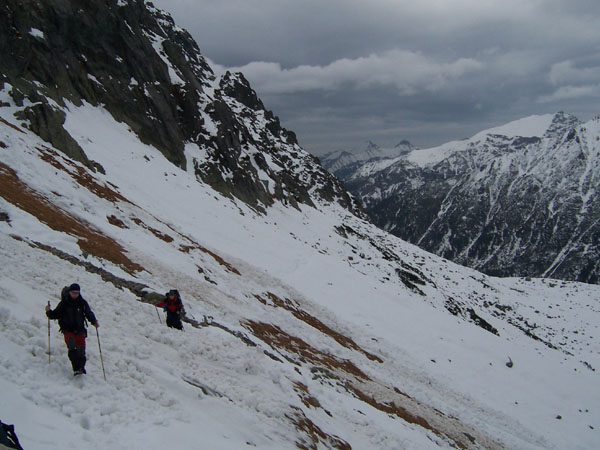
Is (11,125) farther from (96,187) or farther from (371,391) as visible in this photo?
(371,391)

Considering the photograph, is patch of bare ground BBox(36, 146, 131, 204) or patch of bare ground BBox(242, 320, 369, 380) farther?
patch of bare ground BBox(36, 146, 131, 204)

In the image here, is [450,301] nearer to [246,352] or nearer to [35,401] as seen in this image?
[246,352]

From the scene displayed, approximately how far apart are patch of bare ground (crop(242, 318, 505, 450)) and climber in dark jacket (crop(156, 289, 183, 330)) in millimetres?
5342

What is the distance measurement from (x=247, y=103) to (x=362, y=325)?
127m

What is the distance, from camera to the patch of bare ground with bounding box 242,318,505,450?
18.6 m

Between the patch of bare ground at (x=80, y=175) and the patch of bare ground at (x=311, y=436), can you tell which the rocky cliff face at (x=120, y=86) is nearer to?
the patch of bare ground at (x=80, y=175)

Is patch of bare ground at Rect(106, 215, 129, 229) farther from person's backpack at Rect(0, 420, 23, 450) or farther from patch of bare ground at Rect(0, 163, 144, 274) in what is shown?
person's backpack at Rect(0, 420, 23, 450)

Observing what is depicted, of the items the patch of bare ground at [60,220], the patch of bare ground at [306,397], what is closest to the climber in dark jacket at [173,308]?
the patch of bare ground at [306,397]

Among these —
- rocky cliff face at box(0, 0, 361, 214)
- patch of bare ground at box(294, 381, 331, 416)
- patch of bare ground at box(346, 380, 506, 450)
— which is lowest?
patch of bare ground at box(346, 380, 506, 450)

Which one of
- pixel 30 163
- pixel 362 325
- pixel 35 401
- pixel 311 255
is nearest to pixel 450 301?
pixel 311 255

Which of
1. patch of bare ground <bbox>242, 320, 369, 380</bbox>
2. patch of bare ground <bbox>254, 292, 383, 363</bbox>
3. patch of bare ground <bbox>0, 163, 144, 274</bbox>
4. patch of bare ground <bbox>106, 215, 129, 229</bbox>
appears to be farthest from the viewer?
patch of bare ground <bbox>254, 292, 383, 363</bbox>

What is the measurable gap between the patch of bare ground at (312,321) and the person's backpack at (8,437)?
1967cm

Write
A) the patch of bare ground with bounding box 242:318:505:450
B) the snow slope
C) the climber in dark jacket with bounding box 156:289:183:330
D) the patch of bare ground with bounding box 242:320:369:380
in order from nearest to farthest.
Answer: the snow slope → the climber in dark jacket with bounding box 156:289:183:330 → the patch of bare ground with bounding box 242:318:505:450 → the patch of bare ground with bounding box 242:320:369:380

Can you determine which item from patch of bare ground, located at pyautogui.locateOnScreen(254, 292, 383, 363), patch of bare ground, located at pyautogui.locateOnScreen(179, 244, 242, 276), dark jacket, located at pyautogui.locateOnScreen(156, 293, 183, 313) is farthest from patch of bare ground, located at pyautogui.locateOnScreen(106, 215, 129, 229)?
dark jacket, located at pyautogui.locateOnScreen(156, 293, 183, 313)
